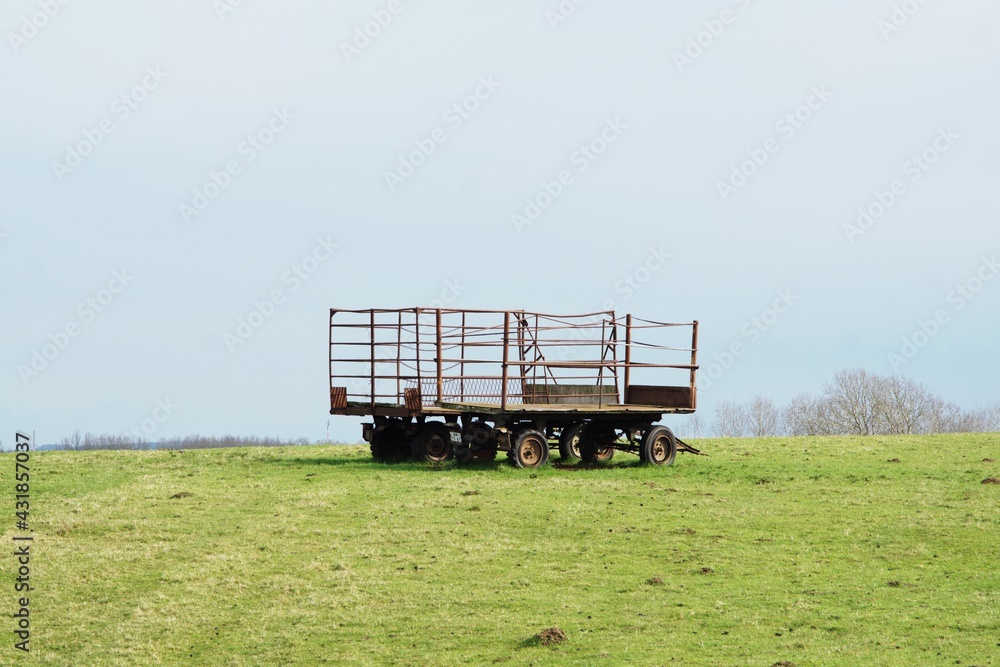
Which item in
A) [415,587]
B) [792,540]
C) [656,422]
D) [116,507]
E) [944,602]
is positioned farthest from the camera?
[656,422]

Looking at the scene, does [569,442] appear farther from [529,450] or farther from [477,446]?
[477,446]

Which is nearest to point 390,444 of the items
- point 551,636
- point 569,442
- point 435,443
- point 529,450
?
point 435,443

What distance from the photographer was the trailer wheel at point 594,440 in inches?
955

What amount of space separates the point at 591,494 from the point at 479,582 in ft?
20.0

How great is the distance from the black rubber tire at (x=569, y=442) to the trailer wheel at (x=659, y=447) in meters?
1.49

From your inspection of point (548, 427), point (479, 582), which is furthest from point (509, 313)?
point (479, 582)

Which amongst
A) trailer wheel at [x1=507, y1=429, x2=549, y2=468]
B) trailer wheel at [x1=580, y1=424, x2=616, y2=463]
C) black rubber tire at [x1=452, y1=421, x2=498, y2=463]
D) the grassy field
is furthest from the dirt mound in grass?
trailer wheel at [x1=580, y1=424, x2=616, y2=463]

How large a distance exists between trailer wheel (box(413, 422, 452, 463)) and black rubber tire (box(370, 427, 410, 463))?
99 centimetres

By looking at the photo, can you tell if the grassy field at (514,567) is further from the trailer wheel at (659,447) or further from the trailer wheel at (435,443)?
the trailer wheel at (659,447)

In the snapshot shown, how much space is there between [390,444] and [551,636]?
13806mm

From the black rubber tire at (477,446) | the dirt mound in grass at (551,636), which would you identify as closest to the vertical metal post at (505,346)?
the black rubber tire at (477,446)

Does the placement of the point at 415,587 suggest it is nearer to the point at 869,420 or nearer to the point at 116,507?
the point at 116,507

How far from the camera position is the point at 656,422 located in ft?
81.9

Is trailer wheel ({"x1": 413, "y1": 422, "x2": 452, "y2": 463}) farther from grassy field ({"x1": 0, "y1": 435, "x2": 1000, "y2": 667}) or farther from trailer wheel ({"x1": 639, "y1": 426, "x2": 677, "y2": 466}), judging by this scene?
trailer wheel ({"x1": 639, "y1": 426, "x2": 677, "y2": 466})
